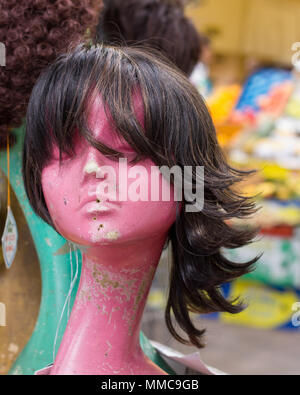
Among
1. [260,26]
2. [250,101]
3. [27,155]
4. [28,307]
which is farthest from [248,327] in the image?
[260,26]

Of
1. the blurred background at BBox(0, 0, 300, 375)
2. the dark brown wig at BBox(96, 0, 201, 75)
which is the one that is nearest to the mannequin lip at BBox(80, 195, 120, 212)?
the blurred background at BBox(0, 0, 300, 375)

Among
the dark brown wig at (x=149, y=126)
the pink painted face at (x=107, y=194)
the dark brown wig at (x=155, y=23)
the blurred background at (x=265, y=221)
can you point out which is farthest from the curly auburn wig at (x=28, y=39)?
the blurred background at (x=265, y=221)

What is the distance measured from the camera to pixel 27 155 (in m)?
0.84

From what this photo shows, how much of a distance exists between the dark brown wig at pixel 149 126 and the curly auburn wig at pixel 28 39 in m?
0.06

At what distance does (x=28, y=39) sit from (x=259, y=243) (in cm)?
216

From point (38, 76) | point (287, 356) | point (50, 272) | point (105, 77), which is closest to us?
point (105, 77)

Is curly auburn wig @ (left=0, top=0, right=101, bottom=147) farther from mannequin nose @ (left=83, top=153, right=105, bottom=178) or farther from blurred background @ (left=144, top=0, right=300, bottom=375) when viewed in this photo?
blurred background @ (left=144, top=0, right=300, bottom=375)

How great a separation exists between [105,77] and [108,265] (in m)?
0.28

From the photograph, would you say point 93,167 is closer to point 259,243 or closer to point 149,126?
point 149,126

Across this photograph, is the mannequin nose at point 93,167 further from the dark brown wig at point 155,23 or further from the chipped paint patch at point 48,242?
the dark brown wig at point 155,23

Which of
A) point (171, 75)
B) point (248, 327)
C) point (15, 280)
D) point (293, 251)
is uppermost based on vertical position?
point (171, 75)

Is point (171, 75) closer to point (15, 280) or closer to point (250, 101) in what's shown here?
point (15, 280)

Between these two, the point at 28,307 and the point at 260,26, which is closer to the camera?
the point at 28,307

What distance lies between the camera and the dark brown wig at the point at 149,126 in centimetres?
74
